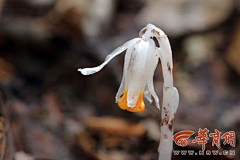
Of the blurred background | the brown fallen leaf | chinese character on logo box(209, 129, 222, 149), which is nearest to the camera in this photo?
chinese character on logo box(209, 129, 222, 149)

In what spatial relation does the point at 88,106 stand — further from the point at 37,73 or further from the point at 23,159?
the point at 23,159

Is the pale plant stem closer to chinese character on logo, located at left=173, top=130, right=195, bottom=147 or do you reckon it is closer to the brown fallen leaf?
chinese character on logo, located at left=173, top=130, right=195, bottom=147

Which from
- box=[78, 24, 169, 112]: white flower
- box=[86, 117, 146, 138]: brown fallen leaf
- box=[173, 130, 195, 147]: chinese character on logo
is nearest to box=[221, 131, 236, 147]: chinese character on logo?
box=[173, 130, 195, 147]: chinese character on logo

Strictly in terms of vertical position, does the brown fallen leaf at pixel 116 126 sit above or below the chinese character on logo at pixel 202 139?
above

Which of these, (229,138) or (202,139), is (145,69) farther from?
(229,138)

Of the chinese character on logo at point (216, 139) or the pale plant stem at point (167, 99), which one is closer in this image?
the pale plant stem at point (167, 99)

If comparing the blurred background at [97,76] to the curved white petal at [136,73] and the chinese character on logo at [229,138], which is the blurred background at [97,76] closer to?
the chinese character on logo at [229,138]

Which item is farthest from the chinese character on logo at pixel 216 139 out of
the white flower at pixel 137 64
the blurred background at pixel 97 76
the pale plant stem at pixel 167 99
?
the white flower at pixel 137 64

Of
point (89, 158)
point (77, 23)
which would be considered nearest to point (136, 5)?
point (77, 23)
